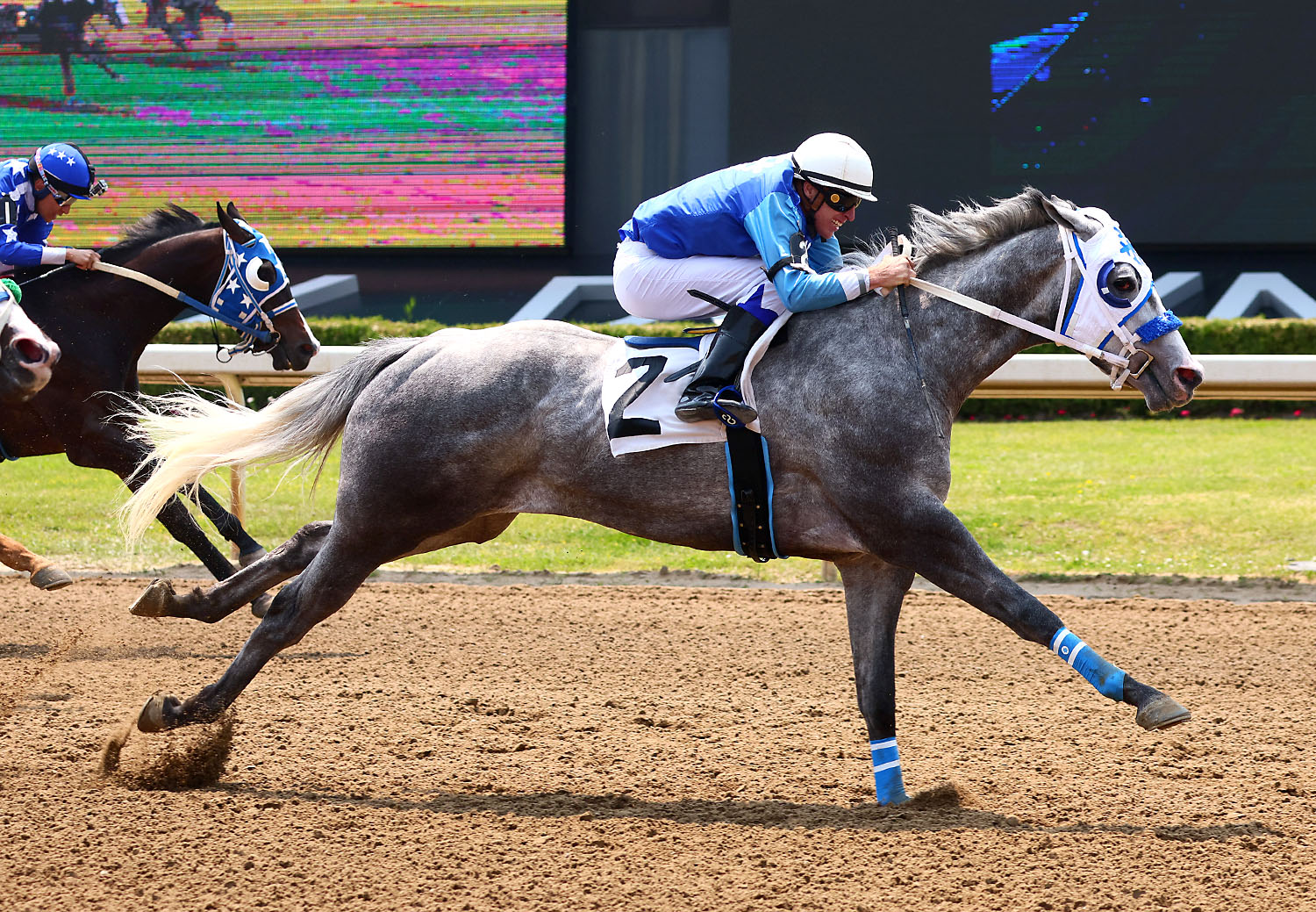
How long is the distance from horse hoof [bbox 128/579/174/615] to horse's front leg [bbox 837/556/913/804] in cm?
249

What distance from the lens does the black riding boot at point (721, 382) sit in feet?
12.2

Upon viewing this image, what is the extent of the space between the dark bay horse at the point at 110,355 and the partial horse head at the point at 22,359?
144cm

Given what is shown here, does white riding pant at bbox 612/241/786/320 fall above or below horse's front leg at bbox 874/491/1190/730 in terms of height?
above

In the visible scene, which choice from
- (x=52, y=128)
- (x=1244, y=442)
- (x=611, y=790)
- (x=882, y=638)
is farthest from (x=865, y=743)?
(x=52, y=128)

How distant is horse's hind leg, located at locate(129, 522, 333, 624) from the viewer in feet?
14.5

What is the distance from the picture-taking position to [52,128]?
15.2 meters

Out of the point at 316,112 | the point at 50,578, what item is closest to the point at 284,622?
the point at 50,578

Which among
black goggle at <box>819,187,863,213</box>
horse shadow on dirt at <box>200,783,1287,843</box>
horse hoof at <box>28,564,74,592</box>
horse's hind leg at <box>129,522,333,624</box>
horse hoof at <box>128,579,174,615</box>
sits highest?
black goggle at <box>819,187,863,213</box>

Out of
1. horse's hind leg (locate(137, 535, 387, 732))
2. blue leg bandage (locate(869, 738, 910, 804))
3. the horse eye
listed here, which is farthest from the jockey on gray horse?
the horse eye

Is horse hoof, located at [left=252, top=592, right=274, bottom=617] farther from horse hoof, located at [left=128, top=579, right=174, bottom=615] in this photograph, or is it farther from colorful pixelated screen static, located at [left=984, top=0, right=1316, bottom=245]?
colorful pixelated screen static, located at [left=984, top=0, right=1316, bottom=245]

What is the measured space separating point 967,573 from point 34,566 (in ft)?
15.1

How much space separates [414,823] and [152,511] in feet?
5.28

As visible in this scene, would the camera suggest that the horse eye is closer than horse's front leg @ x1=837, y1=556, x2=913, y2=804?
No

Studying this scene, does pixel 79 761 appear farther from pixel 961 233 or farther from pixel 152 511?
pixel 961 233
